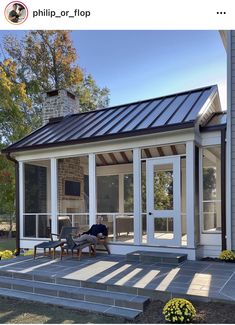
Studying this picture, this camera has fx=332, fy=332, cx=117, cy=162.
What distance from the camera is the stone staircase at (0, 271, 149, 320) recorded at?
16.2 feet

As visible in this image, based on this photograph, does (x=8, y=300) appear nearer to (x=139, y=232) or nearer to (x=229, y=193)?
(x=139, y=232)

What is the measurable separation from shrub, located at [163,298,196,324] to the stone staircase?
0.59 m

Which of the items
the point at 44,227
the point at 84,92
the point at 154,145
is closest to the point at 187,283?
the point at 154,145

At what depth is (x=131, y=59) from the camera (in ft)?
41.6

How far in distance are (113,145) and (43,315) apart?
15.7 ft

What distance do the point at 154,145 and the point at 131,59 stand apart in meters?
5.72

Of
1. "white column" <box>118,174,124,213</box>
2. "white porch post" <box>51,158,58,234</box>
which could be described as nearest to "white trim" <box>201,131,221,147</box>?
"white porch post" <box>51,158,58,234</box>

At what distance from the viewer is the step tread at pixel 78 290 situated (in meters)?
5.13

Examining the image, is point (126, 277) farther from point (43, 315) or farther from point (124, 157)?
point (124, 157)

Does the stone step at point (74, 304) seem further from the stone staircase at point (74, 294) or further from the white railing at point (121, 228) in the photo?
the white railing at point (121, 228)

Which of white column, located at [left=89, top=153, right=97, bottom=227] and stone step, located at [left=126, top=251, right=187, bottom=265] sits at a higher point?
white column, located at [left=89, top=153, right=97, bottom=227]

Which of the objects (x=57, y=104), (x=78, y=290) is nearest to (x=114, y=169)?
(x=57, y=104)

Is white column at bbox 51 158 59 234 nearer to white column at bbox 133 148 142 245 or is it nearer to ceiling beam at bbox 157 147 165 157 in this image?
white column at bbox 133 148 142 245

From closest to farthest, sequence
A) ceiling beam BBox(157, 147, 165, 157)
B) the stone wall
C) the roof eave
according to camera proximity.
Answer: the roof eave, ceiling beam BBox(157, 147, 165, 157), the stone wall
